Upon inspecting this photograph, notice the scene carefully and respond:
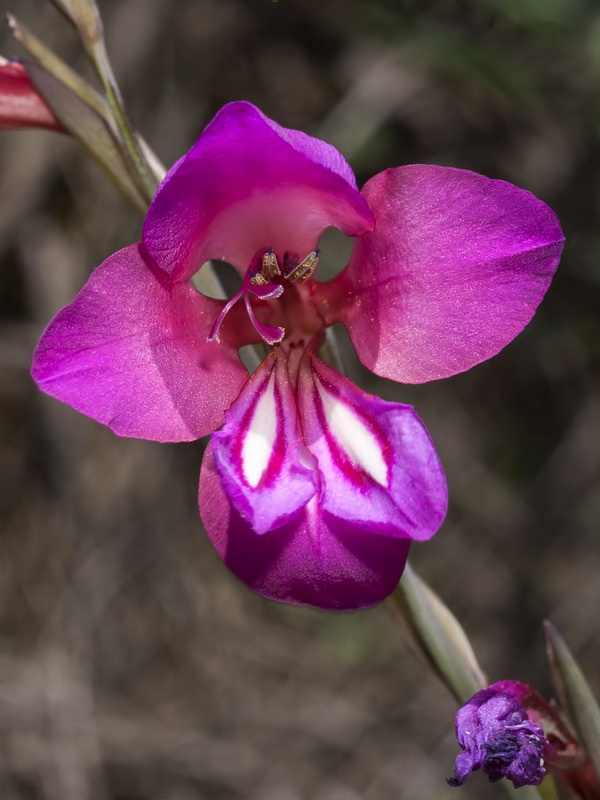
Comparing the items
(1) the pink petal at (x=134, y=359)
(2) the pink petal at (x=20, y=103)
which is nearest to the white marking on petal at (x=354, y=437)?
(1) the pink petal at (x=134, y=359)

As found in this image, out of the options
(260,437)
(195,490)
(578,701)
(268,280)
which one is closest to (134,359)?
(260,437)

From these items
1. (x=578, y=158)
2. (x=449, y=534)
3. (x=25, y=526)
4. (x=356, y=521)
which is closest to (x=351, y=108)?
(x=578, y=158)

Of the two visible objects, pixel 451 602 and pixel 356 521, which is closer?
pixel 356 521

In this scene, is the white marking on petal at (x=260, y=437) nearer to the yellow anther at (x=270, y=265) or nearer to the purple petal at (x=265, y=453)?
the purple petal at (x=265, y=453)

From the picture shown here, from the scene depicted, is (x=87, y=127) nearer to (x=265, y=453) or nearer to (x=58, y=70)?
(x=58, y=70)

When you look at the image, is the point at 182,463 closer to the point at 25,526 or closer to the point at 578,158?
the point at 25,526

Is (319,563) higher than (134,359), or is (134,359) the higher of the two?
(134,359)
